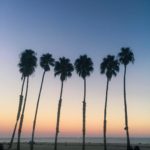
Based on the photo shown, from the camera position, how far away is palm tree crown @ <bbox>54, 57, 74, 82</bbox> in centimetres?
6700

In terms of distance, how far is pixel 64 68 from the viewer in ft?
220

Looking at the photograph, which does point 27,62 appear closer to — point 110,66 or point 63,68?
point 63,68

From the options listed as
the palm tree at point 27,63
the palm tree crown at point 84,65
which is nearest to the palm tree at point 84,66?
the palm tree crown at point 84,65

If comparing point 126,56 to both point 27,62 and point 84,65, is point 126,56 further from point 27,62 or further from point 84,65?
point 27,62

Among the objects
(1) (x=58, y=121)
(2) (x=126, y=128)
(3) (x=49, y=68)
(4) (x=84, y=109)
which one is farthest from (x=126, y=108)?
(3) (x=49, y=68)

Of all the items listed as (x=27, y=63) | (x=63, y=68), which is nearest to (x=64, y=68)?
(x=63, y=68)

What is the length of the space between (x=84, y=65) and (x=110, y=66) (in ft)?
17.6

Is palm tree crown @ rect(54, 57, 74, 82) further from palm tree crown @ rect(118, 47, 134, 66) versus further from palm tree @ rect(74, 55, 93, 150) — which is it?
palm tree crown @ rect(118, 47, 134, 66)

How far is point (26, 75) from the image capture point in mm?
66375

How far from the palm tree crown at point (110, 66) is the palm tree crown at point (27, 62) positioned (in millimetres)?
14396

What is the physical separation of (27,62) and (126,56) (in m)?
20.2

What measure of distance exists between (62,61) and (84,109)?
11.3 metres

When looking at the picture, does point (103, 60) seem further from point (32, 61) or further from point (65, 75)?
point (32, 61)

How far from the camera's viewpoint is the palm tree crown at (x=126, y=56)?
63469mm
